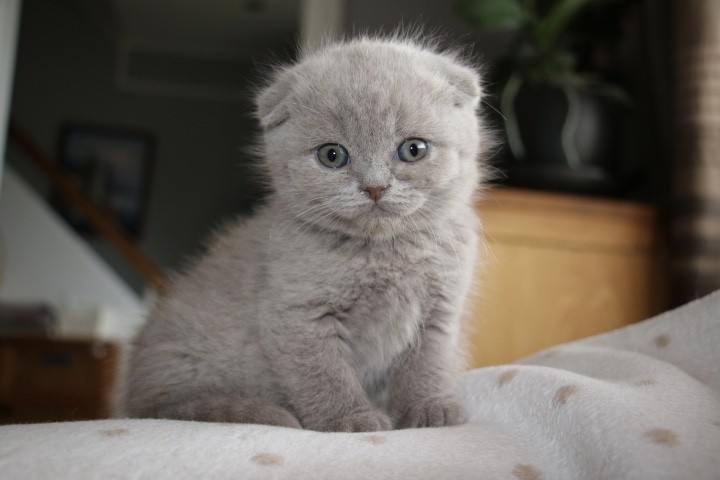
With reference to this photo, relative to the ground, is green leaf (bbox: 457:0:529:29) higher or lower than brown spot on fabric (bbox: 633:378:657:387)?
higher

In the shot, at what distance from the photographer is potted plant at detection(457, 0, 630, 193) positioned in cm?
178

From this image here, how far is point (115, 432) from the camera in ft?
2.43

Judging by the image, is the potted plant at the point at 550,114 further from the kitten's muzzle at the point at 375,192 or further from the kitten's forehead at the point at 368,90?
the kitten's muzzle at the point at 375,192

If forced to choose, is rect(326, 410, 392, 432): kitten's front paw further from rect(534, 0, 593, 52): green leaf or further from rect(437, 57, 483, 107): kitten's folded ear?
rect(534, 0, 593, 52): green leaf

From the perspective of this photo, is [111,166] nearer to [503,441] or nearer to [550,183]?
[550,183]

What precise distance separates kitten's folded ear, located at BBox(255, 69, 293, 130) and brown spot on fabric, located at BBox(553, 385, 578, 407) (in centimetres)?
59

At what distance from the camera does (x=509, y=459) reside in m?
0.72

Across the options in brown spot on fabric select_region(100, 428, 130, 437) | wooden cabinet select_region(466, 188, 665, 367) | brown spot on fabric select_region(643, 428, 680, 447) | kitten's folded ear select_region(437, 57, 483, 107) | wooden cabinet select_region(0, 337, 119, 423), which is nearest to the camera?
brown spot on fabric select_region(643, 428, 680, 447)

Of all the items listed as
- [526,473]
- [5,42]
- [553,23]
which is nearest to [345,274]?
[526,473]

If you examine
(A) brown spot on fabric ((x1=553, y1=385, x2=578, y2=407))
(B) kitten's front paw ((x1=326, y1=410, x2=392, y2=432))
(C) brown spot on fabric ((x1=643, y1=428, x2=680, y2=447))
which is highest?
(C) brown spot on fabric ((x1=643, y1=428, x2=680, y2=447))

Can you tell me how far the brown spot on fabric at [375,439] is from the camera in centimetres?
75

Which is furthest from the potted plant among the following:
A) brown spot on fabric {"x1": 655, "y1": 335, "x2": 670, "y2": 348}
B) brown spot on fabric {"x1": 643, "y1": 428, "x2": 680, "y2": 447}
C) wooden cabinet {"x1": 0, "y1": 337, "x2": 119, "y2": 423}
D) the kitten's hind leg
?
wooden cabinet {"x1": 0, "y1": 337, "x2": 119, "y2": 423}

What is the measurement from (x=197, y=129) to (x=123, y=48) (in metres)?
0.93

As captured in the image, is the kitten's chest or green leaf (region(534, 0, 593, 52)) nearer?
the kitten's chest
